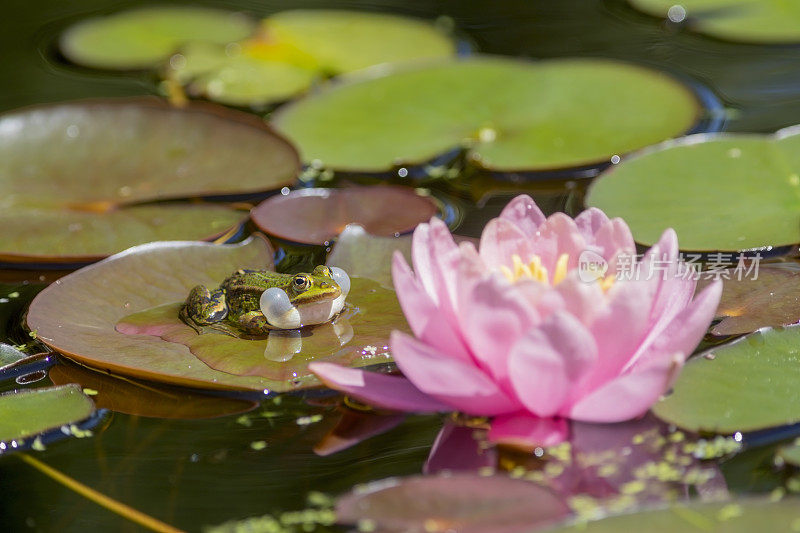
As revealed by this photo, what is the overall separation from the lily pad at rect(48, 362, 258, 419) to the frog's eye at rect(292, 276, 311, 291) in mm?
289

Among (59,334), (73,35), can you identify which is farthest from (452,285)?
(73,35)

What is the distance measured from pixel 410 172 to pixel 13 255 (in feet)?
3.99

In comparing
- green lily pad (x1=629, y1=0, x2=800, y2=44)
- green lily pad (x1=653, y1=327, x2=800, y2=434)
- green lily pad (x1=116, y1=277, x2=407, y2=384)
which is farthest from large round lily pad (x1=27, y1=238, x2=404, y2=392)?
green lily pad (x1=629, y1=0, x2=800, y2=44)

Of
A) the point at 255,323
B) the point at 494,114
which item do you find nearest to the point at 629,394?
the point at 255,323

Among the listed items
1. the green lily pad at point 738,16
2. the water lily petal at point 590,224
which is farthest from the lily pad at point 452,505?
the green lily pad at point 738,16

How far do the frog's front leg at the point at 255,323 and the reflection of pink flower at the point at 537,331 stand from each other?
43cm

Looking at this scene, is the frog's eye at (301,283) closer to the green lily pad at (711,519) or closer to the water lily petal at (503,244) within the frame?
the water lily petal at (503,244)

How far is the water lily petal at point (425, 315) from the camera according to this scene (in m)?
1.76

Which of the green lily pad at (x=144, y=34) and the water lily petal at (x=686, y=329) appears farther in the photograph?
the green lily pad at (x=144, y=34)

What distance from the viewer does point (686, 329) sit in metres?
1.72

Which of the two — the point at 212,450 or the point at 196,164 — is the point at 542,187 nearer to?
the point at 196,164

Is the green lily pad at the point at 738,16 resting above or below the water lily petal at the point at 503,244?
above

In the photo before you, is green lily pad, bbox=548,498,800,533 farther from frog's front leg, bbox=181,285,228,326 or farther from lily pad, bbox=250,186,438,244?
lily pad, bbox=250,186,438,244

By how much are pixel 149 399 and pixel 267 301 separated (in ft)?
1.09
